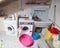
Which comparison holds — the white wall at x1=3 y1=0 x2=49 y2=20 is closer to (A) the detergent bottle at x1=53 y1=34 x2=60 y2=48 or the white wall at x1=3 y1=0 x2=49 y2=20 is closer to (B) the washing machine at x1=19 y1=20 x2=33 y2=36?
(B) the washing machine at x1=19 y1=20 x2=33 y2=36

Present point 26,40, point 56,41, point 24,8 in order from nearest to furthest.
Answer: point 56,41 < point 26,40 < point 24,8

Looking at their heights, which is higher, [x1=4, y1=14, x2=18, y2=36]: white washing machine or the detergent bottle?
[x1=4, y1=14, x2=18, y2=36]: white washing machine

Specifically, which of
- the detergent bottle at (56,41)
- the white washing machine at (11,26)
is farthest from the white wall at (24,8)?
the detergent bottle at (56,41)

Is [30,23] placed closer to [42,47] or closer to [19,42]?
[19,42]

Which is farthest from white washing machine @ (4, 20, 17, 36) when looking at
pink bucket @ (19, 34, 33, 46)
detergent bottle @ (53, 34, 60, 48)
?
detergent bottle @ (53, 34, 60, 48)

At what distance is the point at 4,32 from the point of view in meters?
3.25

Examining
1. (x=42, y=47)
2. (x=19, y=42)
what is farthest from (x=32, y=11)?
(x=42, y=47)

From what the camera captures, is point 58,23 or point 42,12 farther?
point 42,12

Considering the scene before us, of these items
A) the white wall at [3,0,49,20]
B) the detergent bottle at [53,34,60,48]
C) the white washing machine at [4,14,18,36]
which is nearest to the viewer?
the detergent bottle at [53,34,60,48]

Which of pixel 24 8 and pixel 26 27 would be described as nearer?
pixel 26 27

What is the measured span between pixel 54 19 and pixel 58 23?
0.66ft

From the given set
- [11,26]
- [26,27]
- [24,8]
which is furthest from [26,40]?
[24,8]

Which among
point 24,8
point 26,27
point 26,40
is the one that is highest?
point 24,8

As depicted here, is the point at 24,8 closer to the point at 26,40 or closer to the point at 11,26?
the point at 11,26
